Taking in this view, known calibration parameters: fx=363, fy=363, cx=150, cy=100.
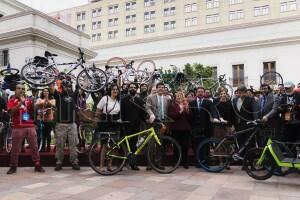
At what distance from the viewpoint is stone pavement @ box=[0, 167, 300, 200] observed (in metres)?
5.74

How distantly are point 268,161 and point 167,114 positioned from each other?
2.42 metres

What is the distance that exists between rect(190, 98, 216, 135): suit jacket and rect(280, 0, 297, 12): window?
49826mm

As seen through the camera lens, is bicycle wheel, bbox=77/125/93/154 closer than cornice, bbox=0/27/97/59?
Yes

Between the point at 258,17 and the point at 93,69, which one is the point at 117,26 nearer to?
the point at 258,17

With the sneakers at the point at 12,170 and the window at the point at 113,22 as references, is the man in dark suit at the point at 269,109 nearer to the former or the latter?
the sneakers at the point at 12,170

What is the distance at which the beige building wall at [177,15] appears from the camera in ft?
178

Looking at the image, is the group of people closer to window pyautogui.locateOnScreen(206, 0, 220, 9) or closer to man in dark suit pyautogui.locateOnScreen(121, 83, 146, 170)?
man in dark suit pyautogui.locateOnScreen(121, 83, 146, 170)

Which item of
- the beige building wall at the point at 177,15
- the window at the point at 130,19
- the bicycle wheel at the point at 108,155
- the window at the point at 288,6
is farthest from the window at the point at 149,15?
the bicycle wheel at the point at 108,155

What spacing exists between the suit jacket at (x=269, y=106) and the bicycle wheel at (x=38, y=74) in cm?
521

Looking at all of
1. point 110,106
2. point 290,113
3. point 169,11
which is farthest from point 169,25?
point 290,113

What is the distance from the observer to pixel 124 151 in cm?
745

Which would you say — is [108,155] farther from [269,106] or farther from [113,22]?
[113,22]

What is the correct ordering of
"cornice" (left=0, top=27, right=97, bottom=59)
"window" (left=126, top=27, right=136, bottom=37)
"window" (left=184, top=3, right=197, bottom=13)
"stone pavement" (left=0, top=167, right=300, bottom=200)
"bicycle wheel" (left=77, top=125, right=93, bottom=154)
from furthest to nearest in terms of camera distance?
"window" (left=126, top=27, right=136, bottom=37) → "window" (left=184, top=3, right=197, bottom=13) → "cornice" (left=0, top=27, right=97, bottom=59) → "bicycle wheel" (left=77, top=125, right=93, bottom=154) → "stone pavement" (left=0, top=167, right=300, bottom=200)

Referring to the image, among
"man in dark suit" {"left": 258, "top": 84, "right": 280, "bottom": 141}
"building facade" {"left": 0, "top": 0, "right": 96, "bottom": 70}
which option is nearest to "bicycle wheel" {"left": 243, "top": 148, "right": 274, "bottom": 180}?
"man in dark suit" {"left": 258, "top": 84, "right": 280, "bottom": 141}
